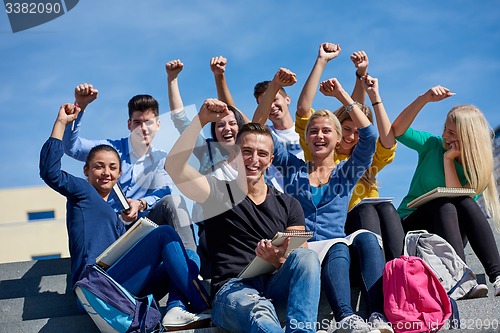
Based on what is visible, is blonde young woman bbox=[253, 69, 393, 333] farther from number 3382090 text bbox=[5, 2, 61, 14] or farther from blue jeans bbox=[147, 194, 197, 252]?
number 3382090 text bbox=[5, 2, 61, 14]

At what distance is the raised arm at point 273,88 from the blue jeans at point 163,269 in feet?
3.94

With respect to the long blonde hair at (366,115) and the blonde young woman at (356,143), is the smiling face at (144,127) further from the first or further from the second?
the long blonde hair at (366,115)

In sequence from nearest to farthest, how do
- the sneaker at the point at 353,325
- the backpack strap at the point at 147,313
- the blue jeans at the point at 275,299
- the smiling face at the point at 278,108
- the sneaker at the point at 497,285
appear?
1. the blue jeans at the point at 275,299
2. the sneaker at the point at 353,325
3. the backpack strap at the point at 147,313
4. the sneaker at the point at 497,285
5. the smiling face at the point at 278,108

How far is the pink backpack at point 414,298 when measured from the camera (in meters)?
3.73

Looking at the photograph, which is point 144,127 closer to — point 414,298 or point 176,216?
point 176,216

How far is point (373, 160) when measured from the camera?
500 cm

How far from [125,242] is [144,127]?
1556mm

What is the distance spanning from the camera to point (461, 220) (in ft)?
14.6

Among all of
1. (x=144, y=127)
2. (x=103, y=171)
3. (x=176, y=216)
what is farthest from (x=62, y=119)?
(x=144, y=127)

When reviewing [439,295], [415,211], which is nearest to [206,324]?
[439,295]

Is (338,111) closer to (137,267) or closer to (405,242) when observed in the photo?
(405,242)

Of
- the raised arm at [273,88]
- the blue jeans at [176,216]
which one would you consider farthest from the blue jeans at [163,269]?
the raised arm at [273,88]

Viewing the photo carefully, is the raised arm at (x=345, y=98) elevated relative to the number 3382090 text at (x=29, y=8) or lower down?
lower down

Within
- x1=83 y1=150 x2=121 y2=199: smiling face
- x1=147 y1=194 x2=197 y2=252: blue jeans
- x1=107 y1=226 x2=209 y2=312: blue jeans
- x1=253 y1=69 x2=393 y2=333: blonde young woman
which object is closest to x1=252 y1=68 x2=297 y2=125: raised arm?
x1=253 y1=69 x2=393 y2=333: blonde young woman
